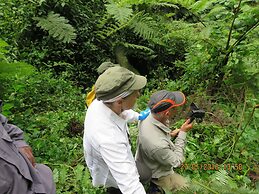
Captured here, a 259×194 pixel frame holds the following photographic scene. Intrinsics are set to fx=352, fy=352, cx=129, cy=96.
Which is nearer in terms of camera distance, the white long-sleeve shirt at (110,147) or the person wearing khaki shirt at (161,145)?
the white long-sleeve shirt at (110,147)

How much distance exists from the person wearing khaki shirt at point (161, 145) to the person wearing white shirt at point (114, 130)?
1.38ft

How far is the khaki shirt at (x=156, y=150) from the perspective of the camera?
329cm

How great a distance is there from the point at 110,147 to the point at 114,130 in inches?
6.3

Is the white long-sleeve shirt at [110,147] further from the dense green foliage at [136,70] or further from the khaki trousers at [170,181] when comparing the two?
the khaki trousers at [170,181]

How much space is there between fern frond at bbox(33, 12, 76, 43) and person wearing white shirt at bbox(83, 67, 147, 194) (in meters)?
4.38

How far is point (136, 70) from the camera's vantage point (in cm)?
779

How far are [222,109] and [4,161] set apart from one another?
3.52 m

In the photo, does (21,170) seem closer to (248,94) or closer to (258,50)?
(248,94)

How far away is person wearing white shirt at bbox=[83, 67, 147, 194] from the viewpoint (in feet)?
8.82

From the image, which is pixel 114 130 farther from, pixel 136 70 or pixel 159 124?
pixel 136 70
